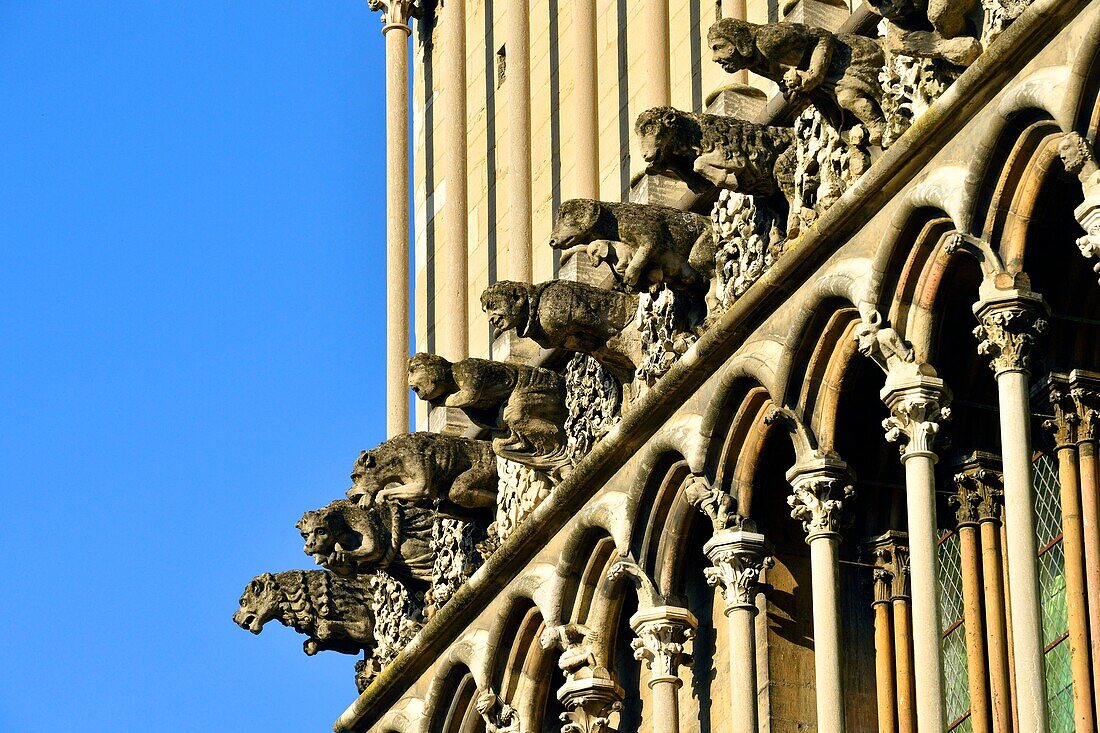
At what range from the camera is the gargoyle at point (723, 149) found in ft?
77.5

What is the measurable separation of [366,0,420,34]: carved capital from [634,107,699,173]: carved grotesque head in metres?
8.66

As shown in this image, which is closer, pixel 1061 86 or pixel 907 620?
pixel 1061 86

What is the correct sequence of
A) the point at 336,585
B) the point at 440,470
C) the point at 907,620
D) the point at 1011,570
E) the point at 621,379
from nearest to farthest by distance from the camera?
the point at 1011,570 < the point at 907,620 < the point at 621,379 < the point at 440,470 < the point at 336,585

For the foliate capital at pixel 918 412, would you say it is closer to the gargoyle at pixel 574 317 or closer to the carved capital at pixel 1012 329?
the carved capital at pixel 1012 329

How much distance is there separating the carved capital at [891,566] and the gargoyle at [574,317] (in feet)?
9.77

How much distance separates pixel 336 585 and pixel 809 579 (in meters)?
7.35

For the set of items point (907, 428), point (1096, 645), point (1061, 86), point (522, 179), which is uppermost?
point (522, 179)

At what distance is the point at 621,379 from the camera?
2567cm

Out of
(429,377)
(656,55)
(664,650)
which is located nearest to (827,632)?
(664,650)

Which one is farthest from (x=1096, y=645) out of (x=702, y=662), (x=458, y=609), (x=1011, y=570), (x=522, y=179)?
(x=522, y=179)

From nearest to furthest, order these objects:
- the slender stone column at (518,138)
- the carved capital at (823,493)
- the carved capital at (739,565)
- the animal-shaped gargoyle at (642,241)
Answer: the carved capital at (823,493) → the carved capital at (739,565) → the animal-shaped gargoyle at (642,241) → the slender stone column at (518,138)

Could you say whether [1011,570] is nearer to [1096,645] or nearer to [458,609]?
[1096,645]

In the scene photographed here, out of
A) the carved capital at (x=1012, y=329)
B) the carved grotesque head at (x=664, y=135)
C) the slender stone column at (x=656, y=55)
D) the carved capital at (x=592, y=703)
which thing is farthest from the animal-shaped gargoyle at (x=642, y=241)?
the carved capital at (x=1012, y=329)

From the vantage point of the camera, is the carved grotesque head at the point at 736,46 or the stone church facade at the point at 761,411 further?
the carved grotesque head at the point at 736,46
